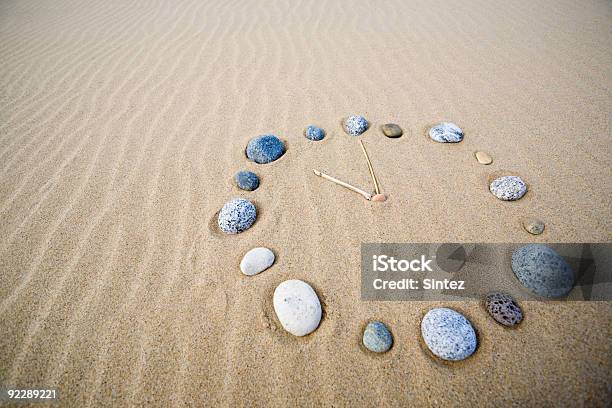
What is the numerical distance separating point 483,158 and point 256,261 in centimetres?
196

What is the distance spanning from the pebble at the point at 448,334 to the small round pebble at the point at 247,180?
1388 millimetres

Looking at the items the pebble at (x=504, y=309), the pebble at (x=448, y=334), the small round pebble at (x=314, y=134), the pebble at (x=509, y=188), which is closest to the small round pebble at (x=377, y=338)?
the pebble at (x=448, y=334)

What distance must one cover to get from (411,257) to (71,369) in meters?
1.86

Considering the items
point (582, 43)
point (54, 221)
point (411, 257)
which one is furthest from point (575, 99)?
point (54, 221)

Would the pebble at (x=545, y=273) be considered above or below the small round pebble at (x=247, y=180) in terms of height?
below

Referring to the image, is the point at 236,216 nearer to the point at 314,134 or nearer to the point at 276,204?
the point at 276,204

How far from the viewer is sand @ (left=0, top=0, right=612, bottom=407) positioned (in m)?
1.28

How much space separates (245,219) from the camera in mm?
1792

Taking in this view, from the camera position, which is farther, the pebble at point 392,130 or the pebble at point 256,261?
the pebble at point 392,130

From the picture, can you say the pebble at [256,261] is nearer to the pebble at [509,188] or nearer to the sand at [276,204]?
the sand at [276,204]

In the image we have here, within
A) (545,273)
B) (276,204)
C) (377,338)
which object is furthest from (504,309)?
(276,204)

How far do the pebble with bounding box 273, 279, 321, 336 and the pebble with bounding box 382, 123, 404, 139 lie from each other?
5.18ft

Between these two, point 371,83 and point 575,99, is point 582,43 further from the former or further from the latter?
point 371,83

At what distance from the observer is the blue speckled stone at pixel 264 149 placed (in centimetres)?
220
